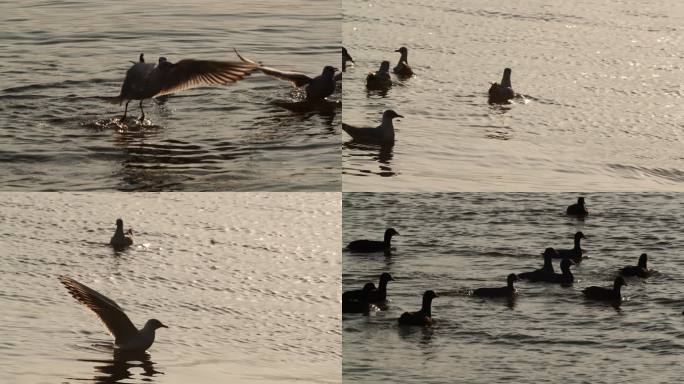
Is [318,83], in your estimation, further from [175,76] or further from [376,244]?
[376,244]

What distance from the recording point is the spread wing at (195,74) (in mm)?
Answer: 15727

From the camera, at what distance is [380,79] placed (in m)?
19.0

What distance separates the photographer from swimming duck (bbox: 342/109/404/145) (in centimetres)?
1546

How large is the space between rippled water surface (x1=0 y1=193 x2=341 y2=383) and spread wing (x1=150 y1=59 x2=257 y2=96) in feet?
7.04

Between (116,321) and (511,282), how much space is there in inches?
194

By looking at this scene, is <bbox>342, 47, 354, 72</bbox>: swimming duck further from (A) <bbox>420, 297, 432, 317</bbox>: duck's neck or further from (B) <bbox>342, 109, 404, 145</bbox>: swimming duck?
(A) <bbox>420, 297, 432, 317</bbox>: duck's neck

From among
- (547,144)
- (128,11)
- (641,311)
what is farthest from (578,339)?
(128,11)

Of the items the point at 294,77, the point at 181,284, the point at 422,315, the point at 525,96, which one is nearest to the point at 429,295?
the point at 422,315

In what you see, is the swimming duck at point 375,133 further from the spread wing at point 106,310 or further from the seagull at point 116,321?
the spread wing at point 106,310

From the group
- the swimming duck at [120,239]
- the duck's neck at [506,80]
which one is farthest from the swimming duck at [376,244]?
the duck's neck at [506,80]

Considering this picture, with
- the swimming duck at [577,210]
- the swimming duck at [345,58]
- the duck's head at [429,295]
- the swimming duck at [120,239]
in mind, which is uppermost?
the swimming duck at [345,58]

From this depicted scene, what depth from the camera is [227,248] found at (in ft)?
43.3

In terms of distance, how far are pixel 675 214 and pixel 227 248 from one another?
19.0ft

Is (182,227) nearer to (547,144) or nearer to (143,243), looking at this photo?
(143,243)
